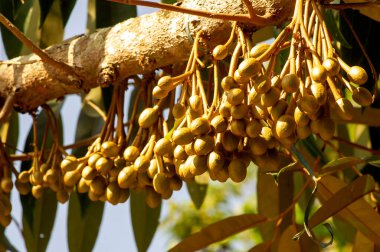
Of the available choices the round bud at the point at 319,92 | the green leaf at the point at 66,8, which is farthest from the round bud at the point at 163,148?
the green leaf at the point at 66,8

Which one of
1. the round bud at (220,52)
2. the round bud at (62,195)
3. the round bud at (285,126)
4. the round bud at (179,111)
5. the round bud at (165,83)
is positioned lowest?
the round bud at (62,195)

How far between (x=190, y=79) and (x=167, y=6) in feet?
0.30

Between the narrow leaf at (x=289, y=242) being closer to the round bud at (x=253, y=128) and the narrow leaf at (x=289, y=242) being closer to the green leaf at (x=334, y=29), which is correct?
the green leaf at (x=334, y=29)

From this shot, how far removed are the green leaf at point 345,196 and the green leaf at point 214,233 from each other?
0.20 metres

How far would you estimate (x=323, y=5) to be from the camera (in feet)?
3.36

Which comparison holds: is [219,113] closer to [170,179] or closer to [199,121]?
[199,121]

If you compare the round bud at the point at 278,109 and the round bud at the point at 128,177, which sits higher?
the round bud at the point at 278,109

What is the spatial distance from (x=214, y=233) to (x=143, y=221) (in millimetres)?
399

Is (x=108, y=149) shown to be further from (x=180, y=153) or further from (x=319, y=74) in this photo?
(x=319, y=74)

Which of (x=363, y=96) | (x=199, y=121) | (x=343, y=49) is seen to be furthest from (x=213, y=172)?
(x=343, y=49)

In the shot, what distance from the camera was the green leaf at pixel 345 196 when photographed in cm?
119

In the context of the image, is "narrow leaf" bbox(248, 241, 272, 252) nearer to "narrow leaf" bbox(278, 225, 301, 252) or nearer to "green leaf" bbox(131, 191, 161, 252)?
"narrow leaf" bbox(278, 225, 301, 252)

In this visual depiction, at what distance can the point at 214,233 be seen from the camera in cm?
136

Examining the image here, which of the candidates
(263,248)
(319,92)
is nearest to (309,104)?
(319,92)
